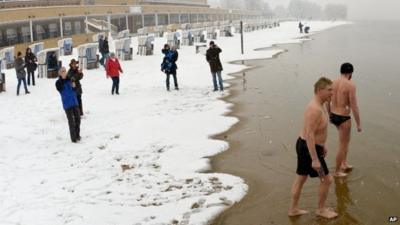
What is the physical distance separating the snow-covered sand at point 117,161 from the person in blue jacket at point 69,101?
0.35 meters

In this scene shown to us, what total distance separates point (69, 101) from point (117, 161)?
7.59 feet

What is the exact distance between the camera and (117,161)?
9.47 metres

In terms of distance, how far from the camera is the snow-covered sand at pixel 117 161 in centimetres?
705

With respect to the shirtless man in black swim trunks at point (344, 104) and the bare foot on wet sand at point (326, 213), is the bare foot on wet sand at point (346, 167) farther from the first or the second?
the bare foot on wet sand at point (326, 213)

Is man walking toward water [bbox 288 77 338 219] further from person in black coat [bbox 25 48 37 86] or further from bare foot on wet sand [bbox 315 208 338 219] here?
person in black coat [bbox 25 48 37 86]

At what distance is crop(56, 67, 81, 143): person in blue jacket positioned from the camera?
35.6ft

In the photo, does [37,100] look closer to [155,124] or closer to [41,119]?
[41,119]

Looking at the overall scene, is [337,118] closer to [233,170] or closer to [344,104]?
[344,104]

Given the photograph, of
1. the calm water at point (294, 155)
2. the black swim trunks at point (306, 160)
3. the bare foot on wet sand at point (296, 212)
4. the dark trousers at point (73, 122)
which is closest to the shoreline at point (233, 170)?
the calm water at point (294, 155)

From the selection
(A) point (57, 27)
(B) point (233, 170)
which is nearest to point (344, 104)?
(B) point (233, 170)

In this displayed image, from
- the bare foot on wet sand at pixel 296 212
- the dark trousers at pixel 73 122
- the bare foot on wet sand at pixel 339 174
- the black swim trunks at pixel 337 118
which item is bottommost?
the bare foot on wet sand at pixel 296 212

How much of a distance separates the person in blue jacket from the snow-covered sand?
348 mm

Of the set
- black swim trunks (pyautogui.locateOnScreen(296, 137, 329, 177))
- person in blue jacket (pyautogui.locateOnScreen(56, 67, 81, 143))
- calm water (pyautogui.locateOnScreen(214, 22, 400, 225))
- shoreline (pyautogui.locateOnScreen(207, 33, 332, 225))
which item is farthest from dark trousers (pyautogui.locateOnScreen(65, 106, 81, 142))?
black swim trunks (pyautogui.locateOnScreen(296, 137, 329, 177))

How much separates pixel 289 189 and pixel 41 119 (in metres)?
8.74
